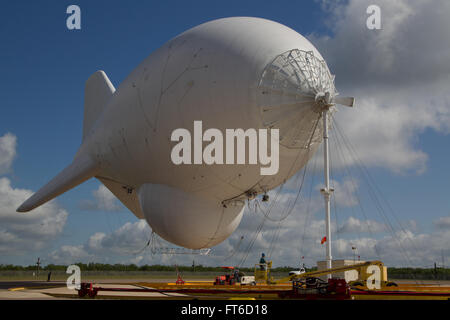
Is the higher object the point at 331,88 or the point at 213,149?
the point at 331,88

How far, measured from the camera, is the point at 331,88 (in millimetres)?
18156

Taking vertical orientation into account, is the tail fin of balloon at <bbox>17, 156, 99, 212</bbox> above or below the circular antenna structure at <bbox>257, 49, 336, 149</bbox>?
below

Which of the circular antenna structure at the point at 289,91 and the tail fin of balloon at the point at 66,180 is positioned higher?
the circular antenna structure at the point at 289,91

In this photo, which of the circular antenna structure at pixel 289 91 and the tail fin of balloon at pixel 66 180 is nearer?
the circular antenna structure at pixel 289 91

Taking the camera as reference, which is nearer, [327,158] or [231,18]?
[327,158]

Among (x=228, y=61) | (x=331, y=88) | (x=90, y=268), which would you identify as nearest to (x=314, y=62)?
(x=331, y=88)

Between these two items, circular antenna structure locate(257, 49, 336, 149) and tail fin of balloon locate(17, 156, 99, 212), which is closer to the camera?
circular antenna structure locate(257, 49, 336, 149)

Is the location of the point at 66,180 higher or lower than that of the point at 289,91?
lower

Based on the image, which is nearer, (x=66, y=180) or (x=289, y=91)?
(x=289, y=91)

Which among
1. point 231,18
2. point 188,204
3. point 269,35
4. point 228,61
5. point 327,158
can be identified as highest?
point 231,18
